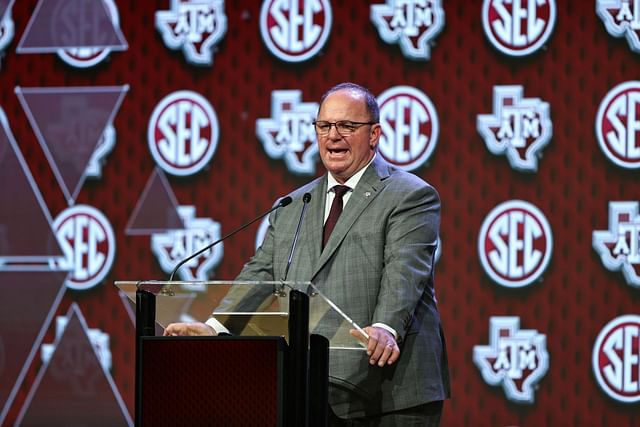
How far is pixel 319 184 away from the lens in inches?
114

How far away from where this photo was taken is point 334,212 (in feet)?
9.14

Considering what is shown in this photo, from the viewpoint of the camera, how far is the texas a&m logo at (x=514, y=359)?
420 centimetres

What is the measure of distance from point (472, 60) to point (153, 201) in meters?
1.66

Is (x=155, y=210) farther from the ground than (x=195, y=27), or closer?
closer

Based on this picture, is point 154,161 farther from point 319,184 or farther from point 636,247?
point 636,247

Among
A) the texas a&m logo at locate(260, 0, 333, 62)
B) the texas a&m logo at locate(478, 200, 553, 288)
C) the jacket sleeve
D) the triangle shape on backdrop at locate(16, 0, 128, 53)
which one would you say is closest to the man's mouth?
the jacket sleeve

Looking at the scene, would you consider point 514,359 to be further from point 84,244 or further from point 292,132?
point 84,244

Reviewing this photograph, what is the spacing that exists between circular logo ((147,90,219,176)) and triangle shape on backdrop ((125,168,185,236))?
0.08 metres

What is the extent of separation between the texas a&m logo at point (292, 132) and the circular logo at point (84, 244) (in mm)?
919

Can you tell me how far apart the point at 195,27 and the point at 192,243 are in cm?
105

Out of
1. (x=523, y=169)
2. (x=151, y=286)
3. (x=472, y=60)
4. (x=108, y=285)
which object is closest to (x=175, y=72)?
(x=108, y=285)

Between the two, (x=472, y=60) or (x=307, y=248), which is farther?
(x=472, y=60)

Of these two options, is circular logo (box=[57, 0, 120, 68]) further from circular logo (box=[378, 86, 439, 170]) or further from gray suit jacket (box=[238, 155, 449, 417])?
gray suit jacket (box=[238, 155, 449, 417])

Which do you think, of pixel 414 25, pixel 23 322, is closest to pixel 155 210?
pixel 23 322
